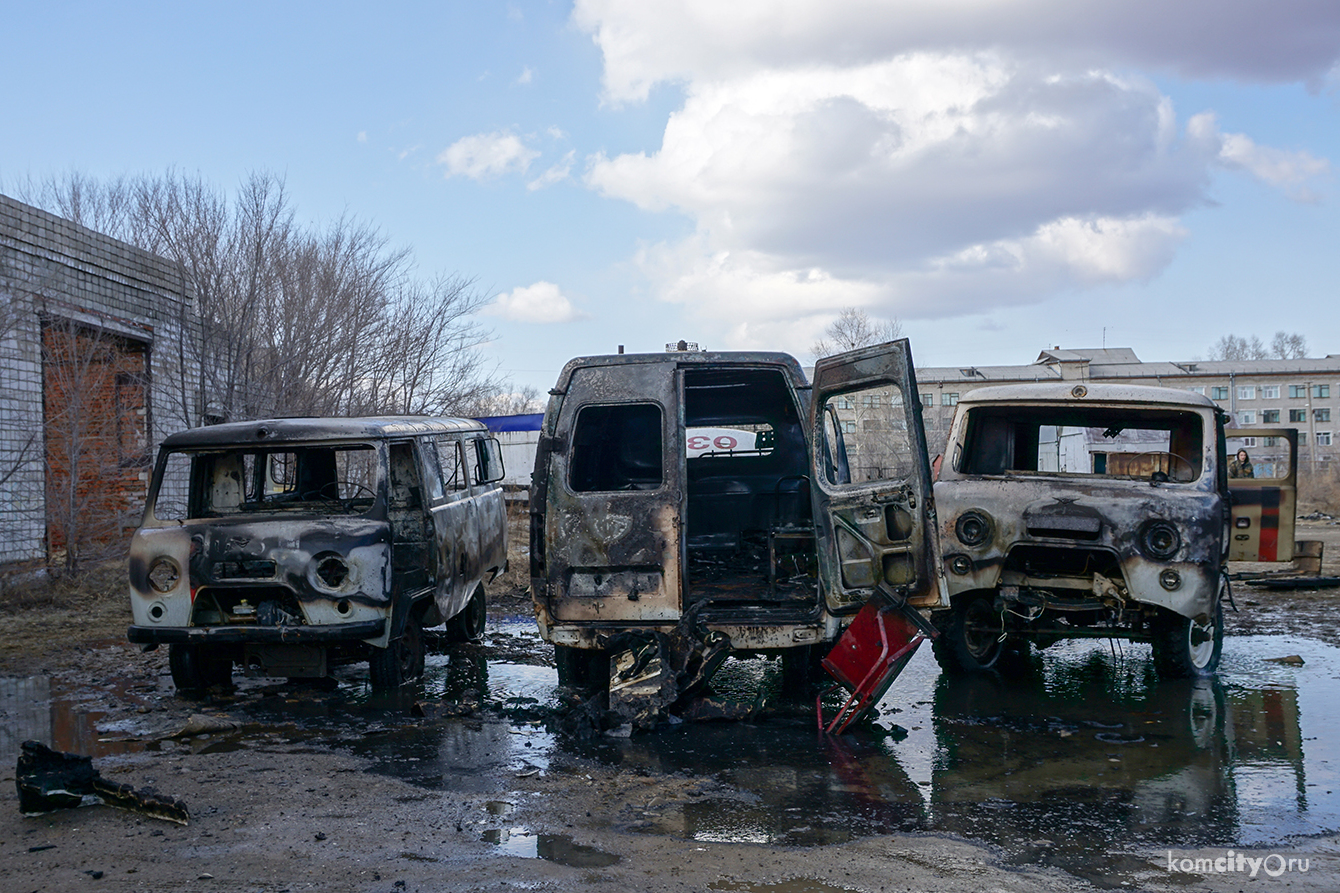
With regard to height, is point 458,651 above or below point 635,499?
below

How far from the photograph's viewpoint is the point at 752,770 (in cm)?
534

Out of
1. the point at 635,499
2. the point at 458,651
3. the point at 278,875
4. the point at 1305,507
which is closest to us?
the point at 278,875

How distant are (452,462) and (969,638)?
4.43m

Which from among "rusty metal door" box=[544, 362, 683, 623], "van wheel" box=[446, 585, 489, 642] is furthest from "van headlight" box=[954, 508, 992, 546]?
"van wheel" box=[446, 585, 489, 642]

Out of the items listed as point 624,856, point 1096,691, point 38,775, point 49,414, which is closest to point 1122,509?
point 1096,691

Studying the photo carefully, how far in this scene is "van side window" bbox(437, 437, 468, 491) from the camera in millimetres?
8453

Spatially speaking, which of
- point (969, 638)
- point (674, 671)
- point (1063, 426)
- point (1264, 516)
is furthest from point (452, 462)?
point (1264, 516)

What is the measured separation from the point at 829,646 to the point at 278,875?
13.6 feet

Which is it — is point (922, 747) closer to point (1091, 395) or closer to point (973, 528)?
point (973, 528)

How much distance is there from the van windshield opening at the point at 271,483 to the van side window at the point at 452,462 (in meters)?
0.59

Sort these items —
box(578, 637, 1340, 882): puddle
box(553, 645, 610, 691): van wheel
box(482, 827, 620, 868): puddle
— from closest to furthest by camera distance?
box(482, 827, 620, 868): puddle → box(578, 637, 1340, 882): puddle → box(553, 645, 610, 691): van wheel

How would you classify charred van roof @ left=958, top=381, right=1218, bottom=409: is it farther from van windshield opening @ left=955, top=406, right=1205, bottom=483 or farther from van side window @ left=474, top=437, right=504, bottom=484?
van side window @ left=474, top=437, right=504, bottom=484

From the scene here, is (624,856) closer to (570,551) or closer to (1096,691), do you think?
(570,551)

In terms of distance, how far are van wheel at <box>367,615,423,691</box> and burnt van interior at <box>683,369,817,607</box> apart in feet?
7.16
